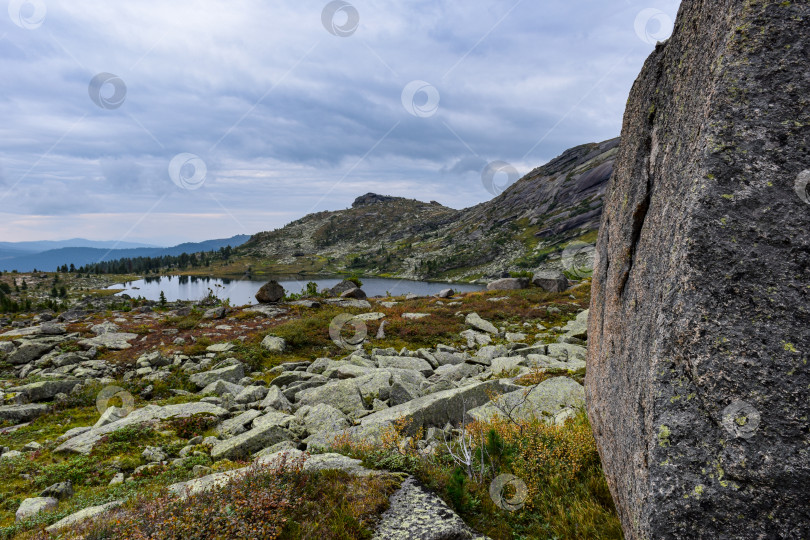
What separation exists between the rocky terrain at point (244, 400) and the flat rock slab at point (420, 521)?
0.08ft

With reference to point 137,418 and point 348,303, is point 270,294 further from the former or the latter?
point 137,418

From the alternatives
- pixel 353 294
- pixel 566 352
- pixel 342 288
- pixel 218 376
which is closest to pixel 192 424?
pixel 218 376

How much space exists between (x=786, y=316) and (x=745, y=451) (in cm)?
107

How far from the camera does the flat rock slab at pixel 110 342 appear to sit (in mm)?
23891

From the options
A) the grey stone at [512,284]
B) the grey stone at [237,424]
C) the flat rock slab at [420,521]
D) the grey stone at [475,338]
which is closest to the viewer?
the flat rock slab at [420,521]

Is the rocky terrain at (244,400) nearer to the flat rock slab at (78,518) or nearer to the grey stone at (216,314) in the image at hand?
the flat rock slab at (78,518)

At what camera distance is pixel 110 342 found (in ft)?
81.2

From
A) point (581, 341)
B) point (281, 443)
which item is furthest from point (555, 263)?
point (281, 443)

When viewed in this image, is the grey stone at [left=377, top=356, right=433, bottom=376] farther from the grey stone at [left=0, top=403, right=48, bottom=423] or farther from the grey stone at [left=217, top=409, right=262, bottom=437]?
the grey stone at [left=0, top=403, right=48, bottom=423]

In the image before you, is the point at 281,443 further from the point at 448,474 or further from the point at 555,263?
the point at 555,263

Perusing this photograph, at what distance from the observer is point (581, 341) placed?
21.2m

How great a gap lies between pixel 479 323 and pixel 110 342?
85.1ft

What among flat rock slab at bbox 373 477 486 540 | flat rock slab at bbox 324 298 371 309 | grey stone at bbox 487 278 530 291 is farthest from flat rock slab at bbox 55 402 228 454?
grey stone at bbox 487 278 530 291

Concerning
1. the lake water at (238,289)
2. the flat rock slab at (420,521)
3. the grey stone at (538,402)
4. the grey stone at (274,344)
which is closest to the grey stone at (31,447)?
the grey stone at (274,344)
